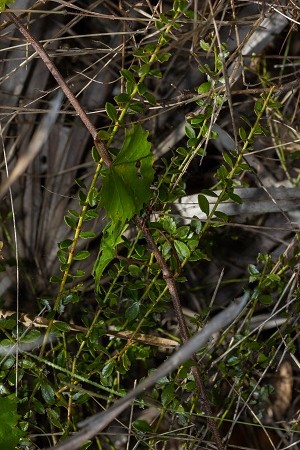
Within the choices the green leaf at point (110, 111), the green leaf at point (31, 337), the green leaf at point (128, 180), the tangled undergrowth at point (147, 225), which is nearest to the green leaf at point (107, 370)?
the tangled undergrowth at point (147, 225)

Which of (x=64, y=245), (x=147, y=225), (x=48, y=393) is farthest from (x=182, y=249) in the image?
(x=48, y=393)

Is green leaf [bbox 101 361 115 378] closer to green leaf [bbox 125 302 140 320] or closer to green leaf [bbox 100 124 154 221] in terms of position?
green leaf [bbox 125 302 140 320]

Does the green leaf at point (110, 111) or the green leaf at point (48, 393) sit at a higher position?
the green leaf at point (110, 111)

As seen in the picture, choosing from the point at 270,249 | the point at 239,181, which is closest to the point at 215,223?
the point at 239,181

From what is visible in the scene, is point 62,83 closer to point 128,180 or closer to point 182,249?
point 128,180

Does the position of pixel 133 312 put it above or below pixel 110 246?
below

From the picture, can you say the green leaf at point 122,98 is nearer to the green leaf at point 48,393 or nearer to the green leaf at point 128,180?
the green leaf at point 128,180

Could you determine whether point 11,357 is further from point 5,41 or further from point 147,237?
point 5,41
